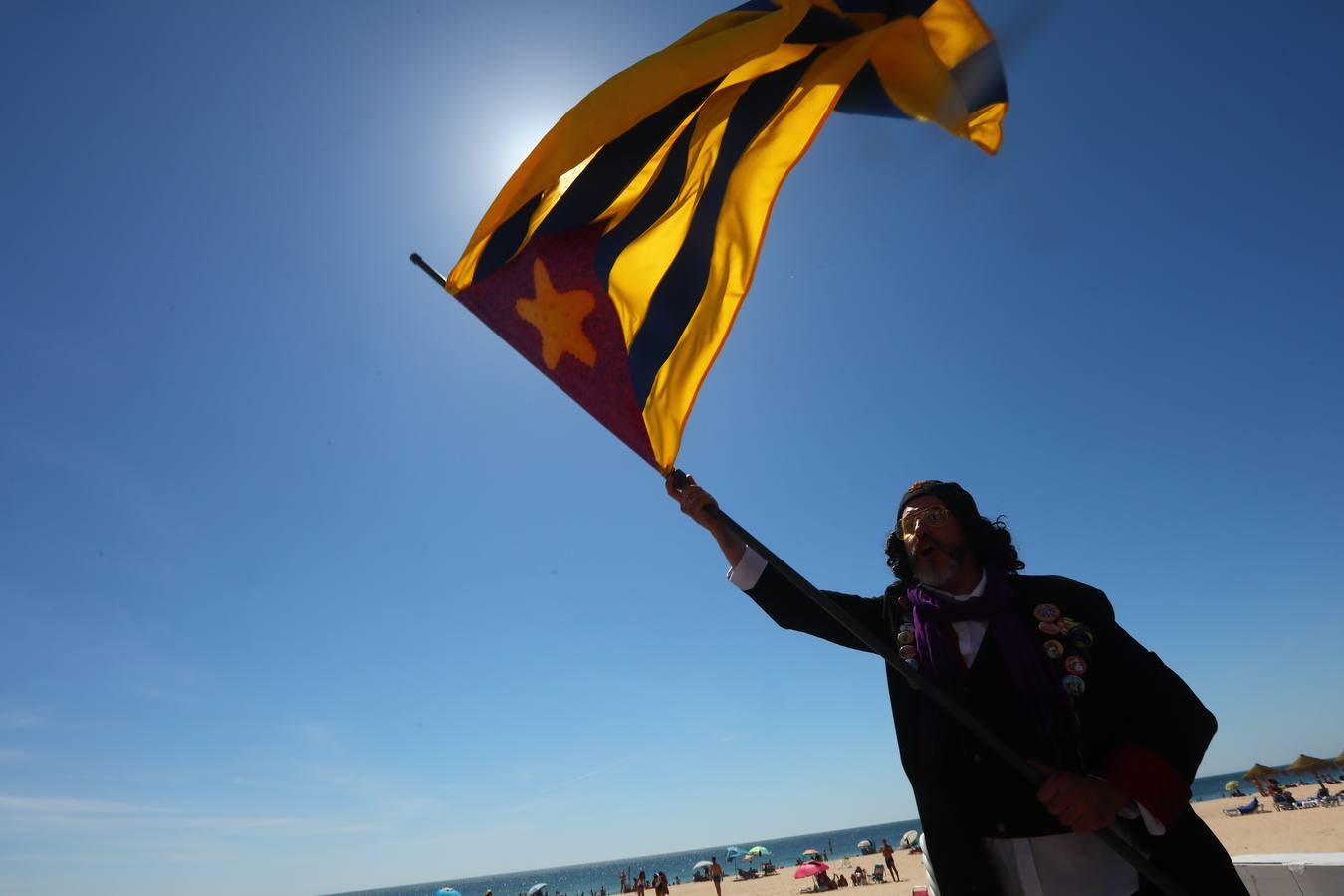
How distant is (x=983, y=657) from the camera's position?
248 centimetres

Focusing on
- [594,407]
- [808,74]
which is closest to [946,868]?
[594,407]

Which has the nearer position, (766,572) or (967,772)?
(967,772)

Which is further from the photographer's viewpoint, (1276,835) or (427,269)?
(1276,835)

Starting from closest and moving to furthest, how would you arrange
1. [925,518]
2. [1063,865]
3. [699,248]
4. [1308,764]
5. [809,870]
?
1. [1063,865]
2. [925,518]
3. [699,248]
4. [809,870]
5. [1308,764]

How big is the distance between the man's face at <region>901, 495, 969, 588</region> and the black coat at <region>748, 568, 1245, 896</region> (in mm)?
274

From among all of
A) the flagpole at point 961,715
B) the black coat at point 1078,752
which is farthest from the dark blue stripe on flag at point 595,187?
the black coat at point 1078,752

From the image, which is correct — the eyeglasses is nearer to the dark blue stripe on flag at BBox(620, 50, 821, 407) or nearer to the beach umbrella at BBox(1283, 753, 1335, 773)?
the dark blue stripe on flag at BBox(620, 50, 821, 407)

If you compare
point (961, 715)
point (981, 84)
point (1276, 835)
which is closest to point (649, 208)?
point (981, 84)

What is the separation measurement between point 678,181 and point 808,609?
208 centimetres

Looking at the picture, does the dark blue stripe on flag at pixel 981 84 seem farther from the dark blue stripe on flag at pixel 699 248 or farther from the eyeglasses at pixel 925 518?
the eyeglasses at pixel 925 518

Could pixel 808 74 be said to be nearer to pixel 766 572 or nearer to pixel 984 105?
pixel 984 105

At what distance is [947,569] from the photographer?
279cm

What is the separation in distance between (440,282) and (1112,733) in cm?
340

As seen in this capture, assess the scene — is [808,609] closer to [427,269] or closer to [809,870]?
[427,269]
